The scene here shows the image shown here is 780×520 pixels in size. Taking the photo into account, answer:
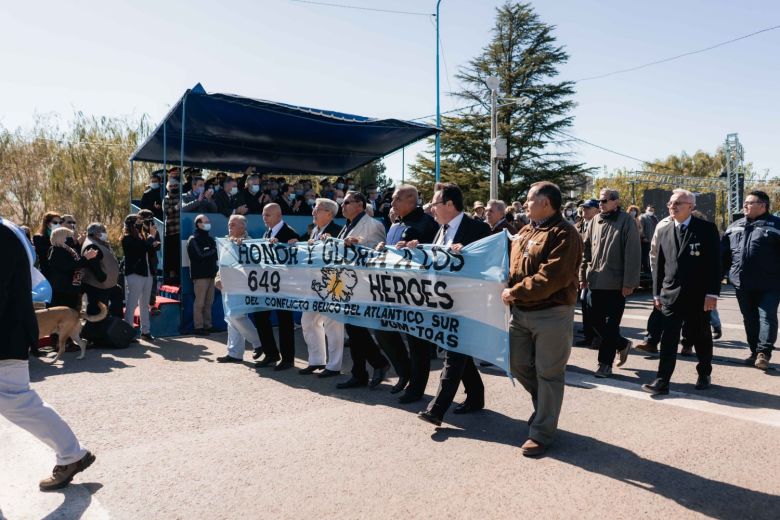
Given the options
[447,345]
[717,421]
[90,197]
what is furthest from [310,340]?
[90,197]

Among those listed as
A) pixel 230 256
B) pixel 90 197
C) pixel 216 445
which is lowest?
pixel 216 445

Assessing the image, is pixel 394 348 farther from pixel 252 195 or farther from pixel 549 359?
pixel 252 195

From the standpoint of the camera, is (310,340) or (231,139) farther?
(231,139)

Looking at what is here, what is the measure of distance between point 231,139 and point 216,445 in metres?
10.8

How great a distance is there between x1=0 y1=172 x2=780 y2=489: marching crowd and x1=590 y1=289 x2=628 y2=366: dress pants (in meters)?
0.01

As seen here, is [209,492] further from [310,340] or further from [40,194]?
[40,194]

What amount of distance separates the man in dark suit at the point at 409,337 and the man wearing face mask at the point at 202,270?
448 centimetres

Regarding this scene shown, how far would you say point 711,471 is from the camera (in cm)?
388

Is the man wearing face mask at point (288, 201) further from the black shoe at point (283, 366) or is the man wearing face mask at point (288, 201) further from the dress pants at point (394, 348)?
the dress pants at point (394, 348)

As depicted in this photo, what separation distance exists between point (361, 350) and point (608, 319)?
2.82 m

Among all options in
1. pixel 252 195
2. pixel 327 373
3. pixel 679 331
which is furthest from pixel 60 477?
pixel 252 195

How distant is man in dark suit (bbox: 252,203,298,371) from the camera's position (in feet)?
23.1

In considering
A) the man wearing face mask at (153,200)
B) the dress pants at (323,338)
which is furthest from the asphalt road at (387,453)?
the man wearing face mask at (153,200)

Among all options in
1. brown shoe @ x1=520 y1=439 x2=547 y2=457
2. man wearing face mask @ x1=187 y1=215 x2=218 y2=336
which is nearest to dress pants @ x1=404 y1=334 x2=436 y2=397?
brown shoe @ x1=520 y1=439 x2=547 y2=457
